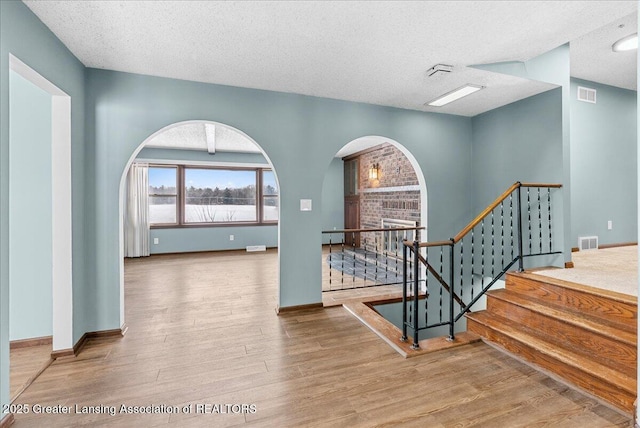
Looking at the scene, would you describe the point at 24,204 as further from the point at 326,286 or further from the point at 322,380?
the point at 326,286

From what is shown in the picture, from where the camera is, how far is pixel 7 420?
68.1 inches

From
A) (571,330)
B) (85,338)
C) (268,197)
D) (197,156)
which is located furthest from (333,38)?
(268,197)

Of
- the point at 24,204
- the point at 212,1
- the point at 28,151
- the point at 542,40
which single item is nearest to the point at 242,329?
the point at 24,204

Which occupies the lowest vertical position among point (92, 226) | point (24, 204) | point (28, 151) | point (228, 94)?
point (92, 226)

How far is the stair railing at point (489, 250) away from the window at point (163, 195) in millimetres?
6369

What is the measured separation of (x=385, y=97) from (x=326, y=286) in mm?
2969

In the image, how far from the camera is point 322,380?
2186 mm

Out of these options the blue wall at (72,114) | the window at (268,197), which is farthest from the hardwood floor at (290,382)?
the window at (268,197)

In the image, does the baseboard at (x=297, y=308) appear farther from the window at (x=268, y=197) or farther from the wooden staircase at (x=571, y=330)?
the window at (x=268, y=197)

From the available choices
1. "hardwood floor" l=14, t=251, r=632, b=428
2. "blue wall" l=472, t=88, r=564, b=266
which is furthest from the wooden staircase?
"blue wall" l=472, t=88, r=564, b=266

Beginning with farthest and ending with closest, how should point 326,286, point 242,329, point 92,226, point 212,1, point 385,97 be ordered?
point 326,286, point 385,97, point 242,329, point 92,226, point 212,1

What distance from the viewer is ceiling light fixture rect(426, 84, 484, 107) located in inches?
131

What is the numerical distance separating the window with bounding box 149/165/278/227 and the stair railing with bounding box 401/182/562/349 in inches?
174

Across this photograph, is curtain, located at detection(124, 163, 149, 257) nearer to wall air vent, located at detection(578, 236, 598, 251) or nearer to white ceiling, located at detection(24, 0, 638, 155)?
white ceiling, located at detection(24, 0, 638, 155)
